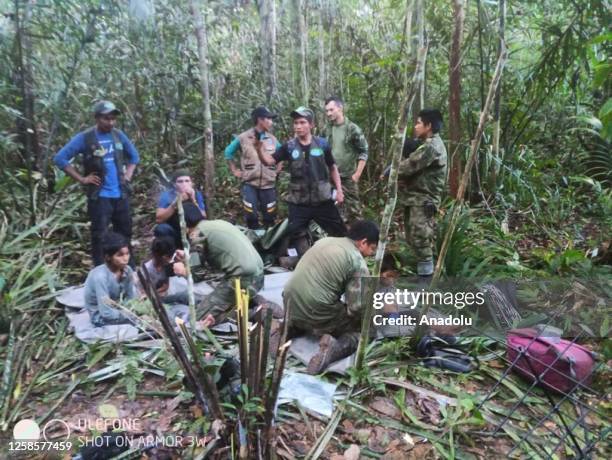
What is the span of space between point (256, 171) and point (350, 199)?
3.96 feet

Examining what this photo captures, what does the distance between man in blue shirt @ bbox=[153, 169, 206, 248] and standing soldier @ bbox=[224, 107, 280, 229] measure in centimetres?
89

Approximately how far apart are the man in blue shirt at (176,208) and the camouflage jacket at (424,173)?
1.94 m

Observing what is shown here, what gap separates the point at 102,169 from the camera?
4480mm

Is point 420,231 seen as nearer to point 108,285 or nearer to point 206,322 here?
point 206,322

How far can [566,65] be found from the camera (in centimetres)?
518

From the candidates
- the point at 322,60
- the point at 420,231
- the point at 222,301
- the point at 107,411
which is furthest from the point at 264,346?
the point at 322,60

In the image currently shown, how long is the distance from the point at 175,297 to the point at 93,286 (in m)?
0.70

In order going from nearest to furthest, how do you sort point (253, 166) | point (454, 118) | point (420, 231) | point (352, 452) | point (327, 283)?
point (352, 452)
point (327, 283)
point (420, 231)
point (253, 166)
point (454, 118)

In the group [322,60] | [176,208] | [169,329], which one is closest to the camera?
[169,329]

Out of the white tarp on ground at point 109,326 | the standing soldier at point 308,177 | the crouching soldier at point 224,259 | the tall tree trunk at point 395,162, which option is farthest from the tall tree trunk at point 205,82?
the tall tree trunk at point 395,162

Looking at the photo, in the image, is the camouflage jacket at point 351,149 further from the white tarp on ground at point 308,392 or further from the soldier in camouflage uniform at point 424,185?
the white tarp on ground at point 308,392

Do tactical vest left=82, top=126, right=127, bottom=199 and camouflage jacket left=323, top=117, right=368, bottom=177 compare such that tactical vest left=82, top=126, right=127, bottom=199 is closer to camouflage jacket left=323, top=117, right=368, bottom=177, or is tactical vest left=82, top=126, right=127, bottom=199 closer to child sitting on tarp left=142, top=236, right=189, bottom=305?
child sitting on tarp left=142, top=236, right=189, bottom=305

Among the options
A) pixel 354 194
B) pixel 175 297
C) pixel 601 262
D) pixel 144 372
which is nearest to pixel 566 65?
pixel 601 262

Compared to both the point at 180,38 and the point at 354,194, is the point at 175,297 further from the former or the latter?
the point at 180,38
